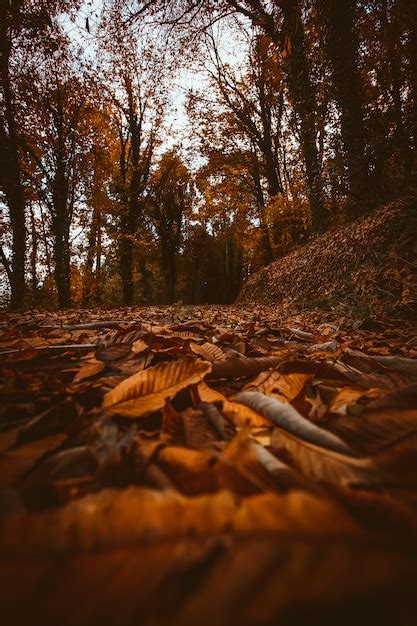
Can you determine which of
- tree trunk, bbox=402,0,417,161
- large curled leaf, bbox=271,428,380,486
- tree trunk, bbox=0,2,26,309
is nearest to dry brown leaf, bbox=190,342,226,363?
large curled leaf, bbox=271,428,380,486

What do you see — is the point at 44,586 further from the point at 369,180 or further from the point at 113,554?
the point at 369,180

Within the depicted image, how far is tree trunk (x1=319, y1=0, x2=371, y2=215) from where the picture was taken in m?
6.06

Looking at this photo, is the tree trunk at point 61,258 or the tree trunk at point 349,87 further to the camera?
the tree trunk at point 61,258

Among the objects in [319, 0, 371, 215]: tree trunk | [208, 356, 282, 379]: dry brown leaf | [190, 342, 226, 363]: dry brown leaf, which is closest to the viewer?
[208, 356, 282, 379]: dry brown leaf

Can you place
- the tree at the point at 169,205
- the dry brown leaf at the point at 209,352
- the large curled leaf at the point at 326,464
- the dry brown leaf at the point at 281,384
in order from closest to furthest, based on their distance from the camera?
1. the large curled leaf at the point at 326,464
2. the dry brown leaf at the point at 281,384
3. the dry brown leaf at the point at 209,352
4. the tree at the point at 169,205

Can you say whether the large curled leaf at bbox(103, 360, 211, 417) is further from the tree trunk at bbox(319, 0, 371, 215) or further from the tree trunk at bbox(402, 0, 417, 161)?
the tree trunk at bbox(319, 0, 371, 215)

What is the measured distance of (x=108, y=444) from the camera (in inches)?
23.6

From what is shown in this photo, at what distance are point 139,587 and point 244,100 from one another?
61.5 feet

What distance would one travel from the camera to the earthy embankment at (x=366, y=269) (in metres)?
3.60

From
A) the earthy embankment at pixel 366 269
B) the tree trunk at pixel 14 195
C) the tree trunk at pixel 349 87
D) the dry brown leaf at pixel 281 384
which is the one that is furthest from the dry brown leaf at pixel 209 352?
the tree trunk at pixel 14 195

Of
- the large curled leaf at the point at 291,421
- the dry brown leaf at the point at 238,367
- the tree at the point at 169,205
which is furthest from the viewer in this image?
the tree at the point at 169,205

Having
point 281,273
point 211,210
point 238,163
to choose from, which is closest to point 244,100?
point 238,163

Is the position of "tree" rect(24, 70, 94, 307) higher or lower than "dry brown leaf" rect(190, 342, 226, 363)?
higher

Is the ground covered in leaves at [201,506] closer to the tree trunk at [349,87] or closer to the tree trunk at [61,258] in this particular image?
the tree trunk at [349,87]
